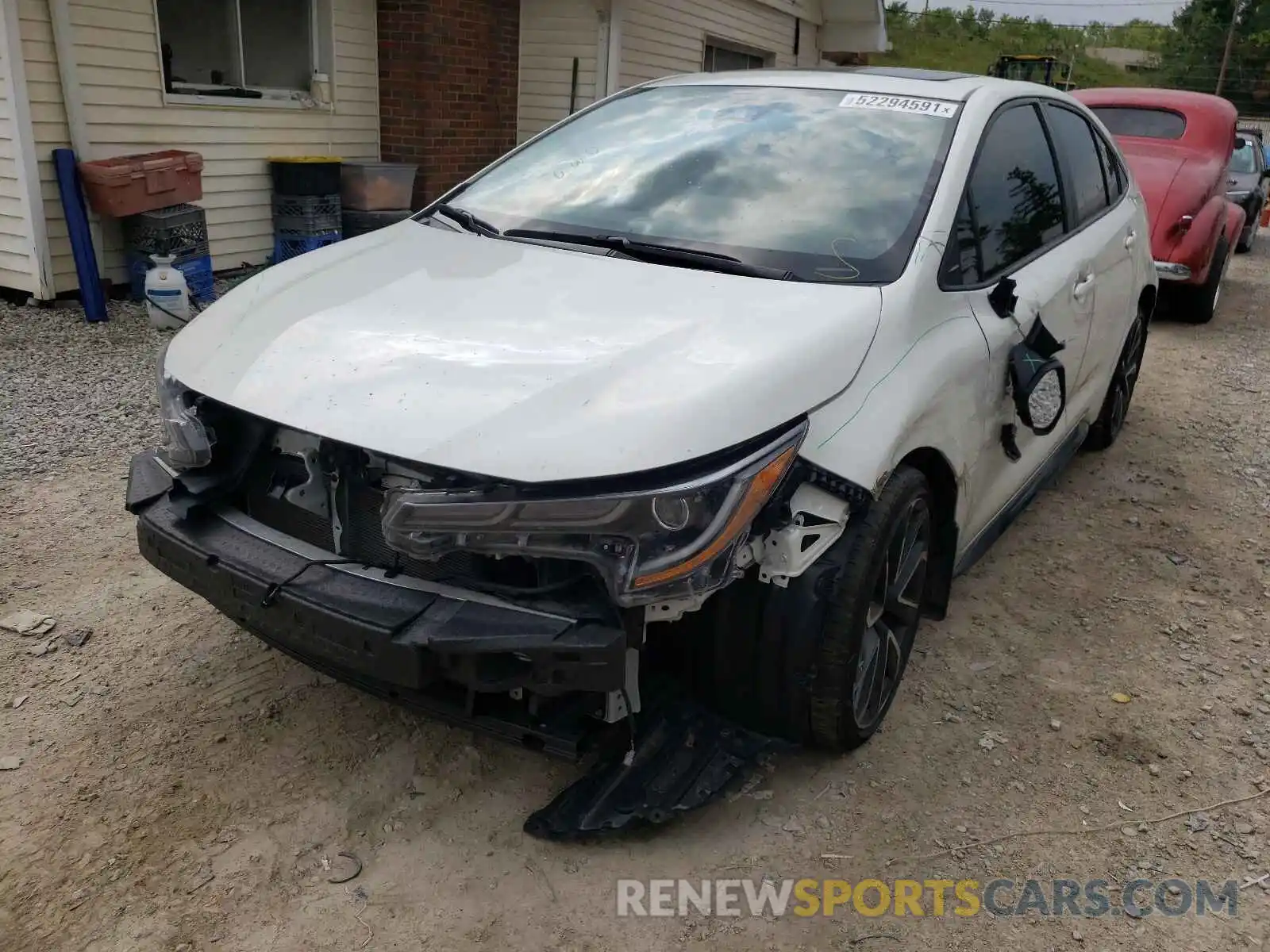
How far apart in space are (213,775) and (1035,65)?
22.6 m

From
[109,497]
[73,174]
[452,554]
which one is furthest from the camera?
[73,174]

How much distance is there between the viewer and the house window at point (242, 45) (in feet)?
26.0

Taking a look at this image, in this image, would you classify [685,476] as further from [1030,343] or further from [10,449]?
[10,449]

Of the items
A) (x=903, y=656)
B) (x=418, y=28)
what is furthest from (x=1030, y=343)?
(x=418, y=28)

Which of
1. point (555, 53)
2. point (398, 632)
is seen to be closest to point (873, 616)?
point (398, 632)

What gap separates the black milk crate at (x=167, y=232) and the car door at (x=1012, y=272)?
19.2 ft

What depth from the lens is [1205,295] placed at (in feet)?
28.3

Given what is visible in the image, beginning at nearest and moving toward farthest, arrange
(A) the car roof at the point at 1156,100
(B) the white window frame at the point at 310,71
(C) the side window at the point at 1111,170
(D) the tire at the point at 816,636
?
(D) the tire at the point at 816,636 < (C) the side window at the point at 1111,170 < (B) the white window frame at the point at 310,71 < (A) the car roof at the point at 1156,100

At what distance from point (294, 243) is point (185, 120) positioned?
1.24 m

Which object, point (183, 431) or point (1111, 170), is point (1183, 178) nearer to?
point (1111, 170)

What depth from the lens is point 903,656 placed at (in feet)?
9.70

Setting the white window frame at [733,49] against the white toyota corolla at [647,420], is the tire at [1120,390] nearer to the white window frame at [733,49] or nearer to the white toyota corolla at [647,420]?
the white toyota corolla at [647,420]
